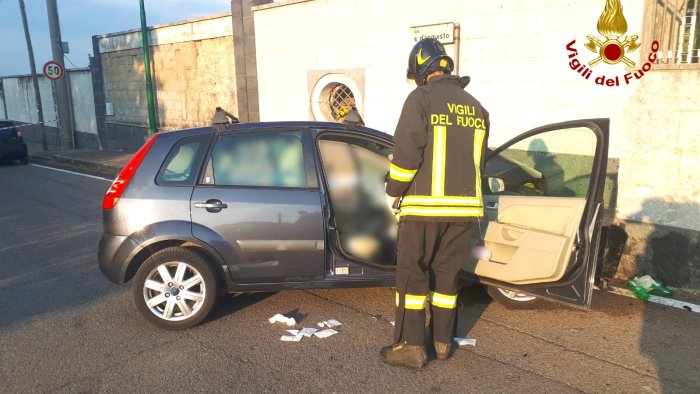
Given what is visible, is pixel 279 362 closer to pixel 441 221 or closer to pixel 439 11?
pixel 441 221

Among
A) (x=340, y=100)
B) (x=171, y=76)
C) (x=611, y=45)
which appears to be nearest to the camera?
(x=611, y=45)

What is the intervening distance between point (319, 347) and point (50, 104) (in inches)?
934

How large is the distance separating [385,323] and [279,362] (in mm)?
928

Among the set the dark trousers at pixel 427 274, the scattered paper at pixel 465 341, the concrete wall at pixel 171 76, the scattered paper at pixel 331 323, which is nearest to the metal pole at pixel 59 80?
the concrete wall at pixel 171 76

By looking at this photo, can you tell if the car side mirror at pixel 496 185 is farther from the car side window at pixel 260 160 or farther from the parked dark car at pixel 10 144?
the parked dark car at pixel 10 144

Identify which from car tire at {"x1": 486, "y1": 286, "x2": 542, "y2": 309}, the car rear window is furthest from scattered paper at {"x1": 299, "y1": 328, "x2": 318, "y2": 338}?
the car rear window

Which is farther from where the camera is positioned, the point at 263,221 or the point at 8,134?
the point at 8,134

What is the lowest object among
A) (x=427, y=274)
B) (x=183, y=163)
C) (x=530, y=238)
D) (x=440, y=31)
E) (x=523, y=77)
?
(x=427, y=274)

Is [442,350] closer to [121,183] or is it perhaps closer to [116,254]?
[116,254]

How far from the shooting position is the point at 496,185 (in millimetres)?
4348

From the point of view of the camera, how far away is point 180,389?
3.19 m

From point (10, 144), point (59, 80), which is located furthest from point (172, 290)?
point (59, 80)

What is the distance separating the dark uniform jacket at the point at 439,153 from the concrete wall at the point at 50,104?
1928 cm

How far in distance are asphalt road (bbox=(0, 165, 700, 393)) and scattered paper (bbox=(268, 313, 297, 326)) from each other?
8cm
